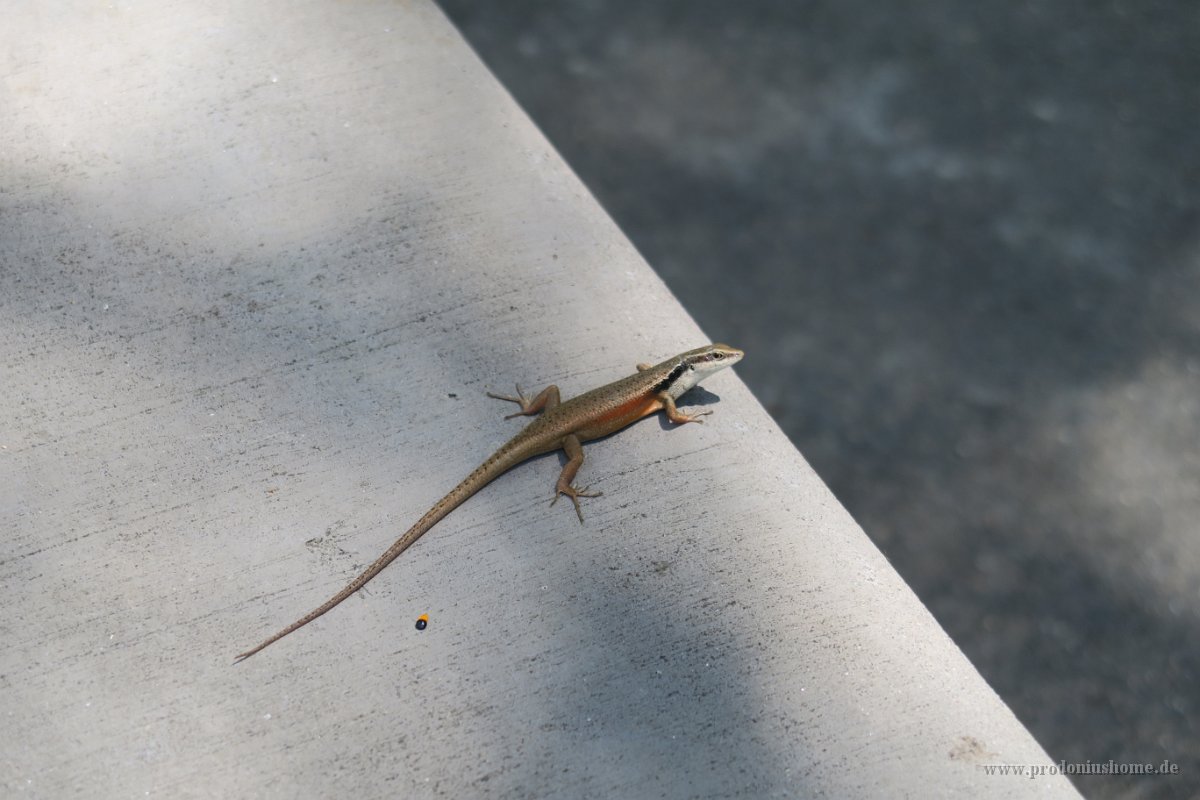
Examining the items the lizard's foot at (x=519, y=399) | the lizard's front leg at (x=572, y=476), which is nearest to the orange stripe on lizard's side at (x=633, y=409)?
the lizard's front leg at (x=572, y=476)

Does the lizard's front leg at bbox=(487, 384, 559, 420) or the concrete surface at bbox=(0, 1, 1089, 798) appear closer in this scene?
the concrete surface at bbox=(0, 1, 1089, 798)

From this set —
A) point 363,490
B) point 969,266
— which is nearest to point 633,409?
point 363,490

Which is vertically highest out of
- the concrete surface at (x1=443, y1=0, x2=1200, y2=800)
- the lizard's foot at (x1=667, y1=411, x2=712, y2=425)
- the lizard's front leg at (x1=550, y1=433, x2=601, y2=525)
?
the lizard's foot at (x1=667, y1=411, x2=712, y2=425)

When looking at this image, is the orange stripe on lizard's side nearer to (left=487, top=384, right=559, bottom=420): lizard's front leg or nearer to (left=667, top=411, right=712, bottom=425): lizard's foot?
(left=667, top=411, right=712, bottom=425): lizard's foot

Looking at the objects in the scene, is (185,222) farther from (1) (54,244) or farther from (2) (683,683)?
(2) (683,683)

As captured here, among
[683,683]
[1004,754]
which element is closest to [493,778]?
[683,683]

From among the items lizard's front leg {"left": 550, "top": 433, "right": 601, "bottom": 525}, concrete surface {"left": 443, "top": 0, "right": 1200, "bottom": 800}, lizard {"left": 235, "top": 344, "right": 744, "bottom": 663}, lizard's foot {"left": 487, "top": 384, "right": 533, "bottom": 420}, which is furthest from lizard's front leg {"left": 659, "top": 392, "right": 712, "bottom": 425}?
concrete surface {"left": 443, "top": 0, "right": 1200, "bottom": 800}

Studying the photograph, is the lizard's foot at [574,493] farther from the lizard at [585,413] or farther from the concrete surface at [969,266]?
the concrete surface at [969,266]
